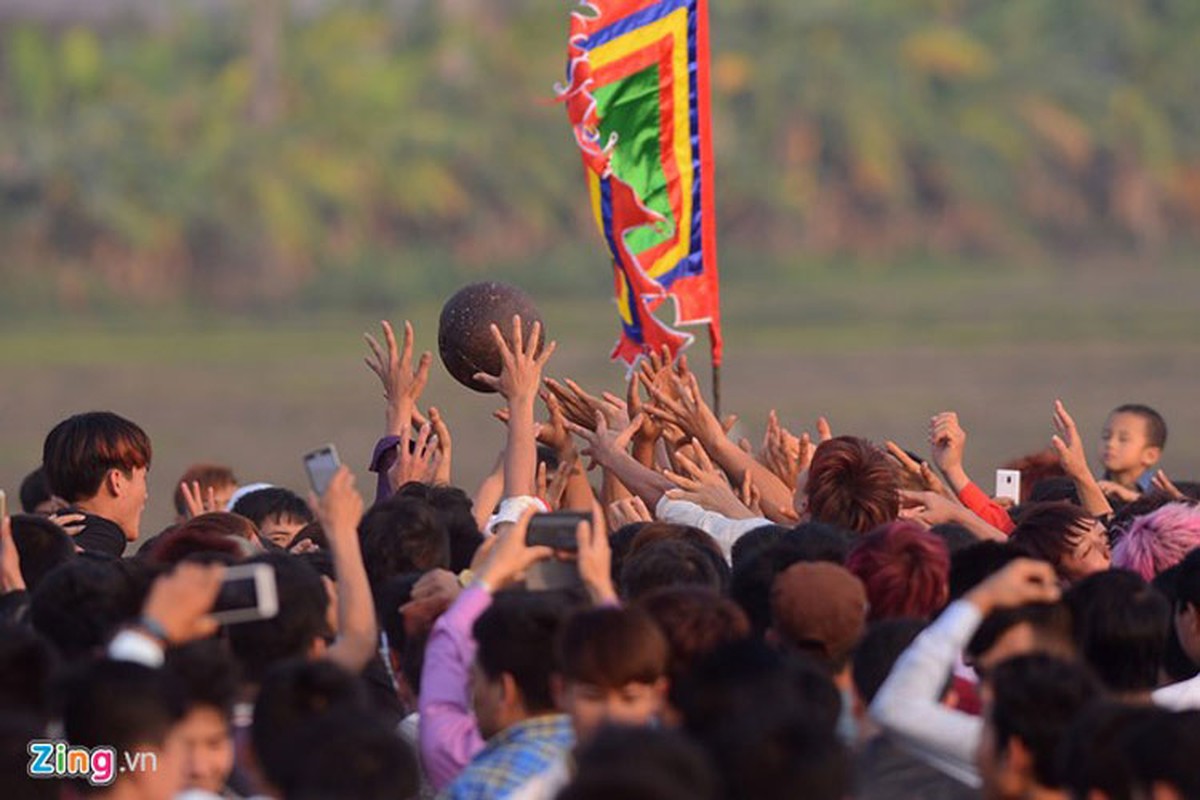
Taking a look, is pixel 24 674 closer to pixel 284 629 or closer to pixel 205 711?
pixel 205 711

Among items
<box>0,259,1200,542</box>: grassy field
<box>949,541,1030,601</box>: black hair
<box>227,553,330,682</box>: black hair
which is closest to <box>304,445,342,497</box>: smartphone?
<box>227,553,330,682</box>: black hair

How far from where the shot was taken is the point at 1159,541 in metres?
6.64

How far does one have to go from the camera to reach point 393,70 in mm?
41656

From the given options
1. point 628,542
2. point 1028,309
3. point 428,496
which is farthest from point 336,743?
point 1028,309

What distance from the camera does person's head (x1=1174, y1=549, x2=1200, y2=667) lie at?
5.84 meters

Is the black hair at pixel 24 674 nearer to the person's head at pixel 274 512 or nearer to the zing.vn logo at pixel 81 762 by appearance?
the zing.vn logo at pixel 81 762

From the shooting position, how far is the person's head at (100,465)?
24.7 ft

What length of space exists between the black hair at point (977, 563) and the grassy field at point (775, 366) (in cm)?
1928

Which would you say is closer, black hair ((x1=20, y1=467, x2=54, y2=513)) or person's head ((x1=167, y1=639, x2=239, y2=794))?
person's head ((x1=167, y1=639, x2=239, y2=794))

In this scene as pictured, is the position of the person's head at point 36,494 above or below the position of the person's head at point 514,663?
above

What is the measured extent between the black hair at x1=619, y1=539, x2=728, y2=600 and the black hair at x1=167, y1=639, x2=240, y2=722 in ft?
4.47

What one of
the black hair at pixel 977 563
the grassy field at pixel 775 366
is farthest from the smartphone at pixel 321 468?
the grassy field at pixel 775 366

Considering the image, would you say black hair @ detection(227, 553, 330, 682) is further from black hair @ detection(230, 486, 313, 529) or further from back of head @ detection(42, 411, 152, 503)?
black hair @ detection(230, 486, 313, 529)

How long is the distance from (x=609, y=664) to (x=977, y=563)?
1457mm
